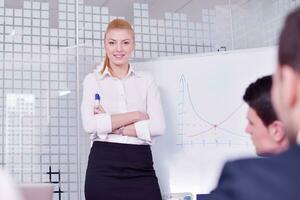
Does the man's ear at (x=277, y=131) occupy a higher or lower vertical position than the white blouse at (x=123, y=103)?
lower

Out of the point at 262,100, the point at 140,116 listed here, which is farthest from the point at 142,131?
the point at 262,100

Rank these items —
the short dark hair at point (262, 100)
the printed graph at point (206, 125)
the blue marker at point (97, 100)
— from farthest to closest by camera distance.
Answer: the printed graph at point (206, 125) < the blue marker at point (97, 100) < the short dark hair at point (262, 100)

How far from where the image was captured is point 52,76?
160 inches

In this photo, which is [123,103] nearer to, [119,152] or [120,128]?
[120,128]

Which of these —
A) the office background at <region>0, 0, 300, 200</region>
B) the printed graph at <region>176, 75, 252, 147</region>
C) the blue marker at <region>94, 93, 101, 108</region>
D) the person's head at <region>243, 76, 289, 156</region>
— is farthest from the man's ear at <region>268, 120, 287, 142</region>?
the office background at <region>0, 0, 300, 200</region>

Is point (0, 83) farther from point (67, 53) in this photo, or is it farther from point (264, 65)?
point (264, 65)

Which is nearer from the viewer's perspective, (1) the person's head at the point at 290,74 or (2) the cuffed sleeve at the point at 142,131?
(1) the person's head at the point at 290,74

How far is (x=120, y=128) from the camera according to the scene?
10.1 feet

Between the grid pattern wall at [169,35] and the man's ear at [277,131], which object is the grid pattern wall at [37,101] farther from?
the man's ear at [277,131]

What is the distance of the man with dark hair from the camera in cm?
65

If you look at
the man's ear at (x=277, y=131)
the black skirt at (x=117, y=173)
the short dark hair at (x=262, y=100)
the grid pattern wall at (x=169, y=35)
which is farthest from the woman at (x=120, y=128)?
the man's ear at (x=277, y=131)

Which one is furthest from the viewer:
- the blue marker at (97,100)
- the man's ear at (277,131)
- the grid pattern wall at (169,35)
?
the grid pattern wall at (169,35)

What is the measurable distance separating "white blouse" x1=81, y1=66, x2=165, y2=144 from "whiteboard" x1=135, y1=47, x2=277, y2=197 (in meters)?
0.61

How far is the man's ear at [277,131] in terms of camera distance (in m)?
1.30
